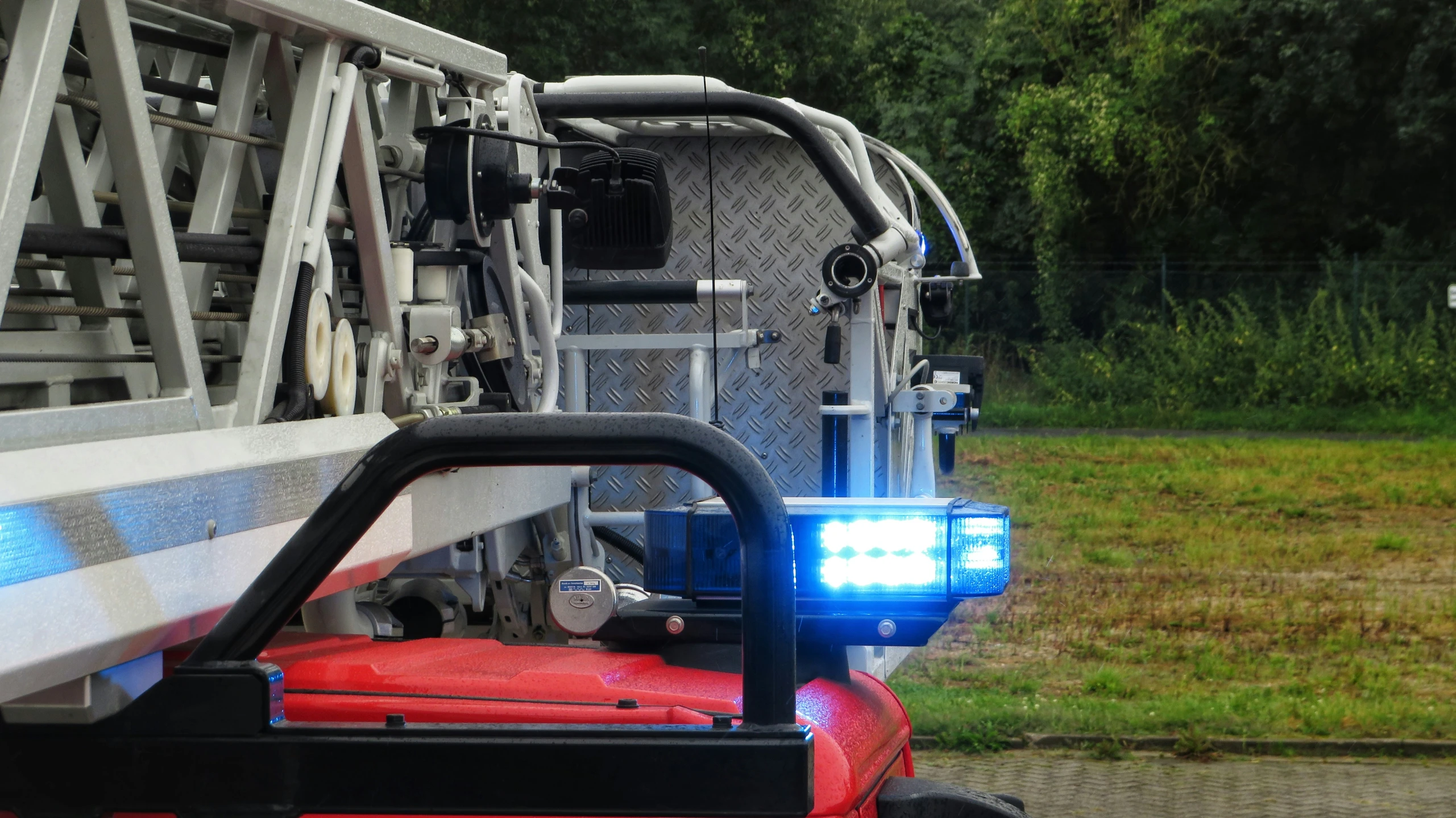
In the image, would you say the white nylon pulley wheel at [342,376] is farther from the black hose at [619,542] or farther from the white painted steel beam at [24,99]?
the black hose at [619,542]

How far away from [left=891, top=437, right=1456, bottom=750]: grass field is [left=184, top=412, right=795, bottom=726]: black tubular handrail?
500cm

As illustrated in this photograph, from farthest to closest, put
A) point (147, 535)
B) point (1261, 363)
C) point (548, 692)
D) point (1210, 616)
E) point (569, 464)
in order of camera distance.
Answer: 1. point (1261, 363)
2. point (1210, 616)
3. point (548, 692)
4. point (147, 535)
5. point (569, 464)

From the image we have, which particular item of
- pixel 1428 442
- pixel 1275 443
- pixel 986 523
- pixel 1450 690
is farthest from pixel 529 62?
pixel 986 523

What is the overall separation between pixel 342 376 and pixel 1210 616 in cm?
704

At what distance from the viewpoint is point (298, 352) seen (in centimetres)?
234

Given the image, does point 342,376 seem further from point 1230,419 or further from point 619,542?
point 1230,419

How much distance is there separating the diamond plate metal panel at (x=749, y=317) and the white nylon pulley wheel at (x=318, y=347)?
2.94m

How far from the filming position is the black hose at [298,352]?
2312 mm

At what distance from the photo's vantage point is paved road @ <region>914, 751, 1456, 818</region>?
5.60m

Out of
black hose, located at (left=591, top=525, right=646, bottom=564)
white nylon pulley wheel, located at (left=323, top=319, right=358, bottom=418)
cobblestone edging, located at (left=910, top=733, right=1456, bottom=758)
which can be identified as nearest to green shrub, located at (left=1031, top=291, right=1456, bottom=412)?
cobblestone edging, located at (left=910, top=733, right=1456, bottom=758)

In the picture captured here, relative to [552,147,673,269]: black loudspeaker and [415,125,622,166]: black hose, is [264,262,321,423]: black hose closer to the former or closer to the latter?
[415,125,622,166]: black hose

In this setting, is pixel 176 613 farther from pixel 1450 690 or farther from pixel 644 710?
pixel 1450 690

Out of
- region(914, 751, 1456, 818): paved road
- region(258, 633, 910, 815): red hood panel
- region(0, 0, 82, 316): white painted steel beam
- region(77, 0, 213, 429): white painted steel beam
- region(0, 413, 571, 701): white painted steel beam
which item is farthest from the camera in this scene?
region(914, 751, 1456, 818): paved road

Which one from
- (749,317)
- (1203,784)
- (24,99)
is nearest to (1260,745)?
(1203,784)
